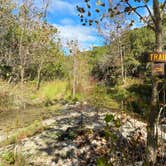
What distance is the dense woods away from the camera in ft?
10.2

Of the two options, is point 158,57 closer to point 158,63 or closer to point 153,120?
point 158,63

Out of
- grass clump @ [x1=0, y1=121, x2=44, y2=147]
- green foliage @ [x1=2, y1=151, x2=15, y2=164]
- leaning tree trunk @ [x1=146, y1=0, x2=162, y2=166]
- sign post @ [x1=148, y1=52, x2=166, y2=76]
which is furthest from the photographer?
grass clump @ [x1=0, y1=121, x2=44, y2=147]

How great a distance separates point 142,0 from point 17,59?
1384cm

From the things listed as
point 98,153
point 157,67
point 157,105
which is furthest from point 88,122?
point 157,67

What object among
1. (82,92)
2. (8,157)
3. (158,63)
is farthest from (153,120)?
(82,92)

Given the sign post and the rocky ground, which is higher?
the sign post

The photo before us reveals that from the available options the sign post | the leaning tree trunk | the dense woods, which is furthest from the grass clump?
the sign post

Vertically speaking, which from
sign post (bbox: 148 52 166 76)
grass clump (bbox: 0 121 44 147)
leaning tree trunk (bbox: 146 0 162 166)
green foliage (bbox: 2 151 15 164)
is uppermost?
sign post (bbox: 148 52 166 76)

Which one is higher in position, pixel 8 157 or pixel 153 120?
pixel 153 120

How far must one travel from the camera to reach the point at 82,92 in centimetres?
1354

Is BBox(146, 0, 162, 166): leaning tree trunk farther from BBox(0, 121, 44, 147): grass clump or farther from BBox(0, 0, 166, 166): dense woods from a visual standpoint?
BBox(0, 121, 44, 147): grass clump

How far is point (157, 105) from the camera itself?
3115mm

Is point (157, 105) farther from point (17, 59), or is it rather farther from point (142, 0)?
point (17, 59)

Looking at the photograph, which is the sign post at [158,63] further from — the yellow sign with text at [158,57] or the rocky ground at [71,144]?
the rocky ground at [71,144]
